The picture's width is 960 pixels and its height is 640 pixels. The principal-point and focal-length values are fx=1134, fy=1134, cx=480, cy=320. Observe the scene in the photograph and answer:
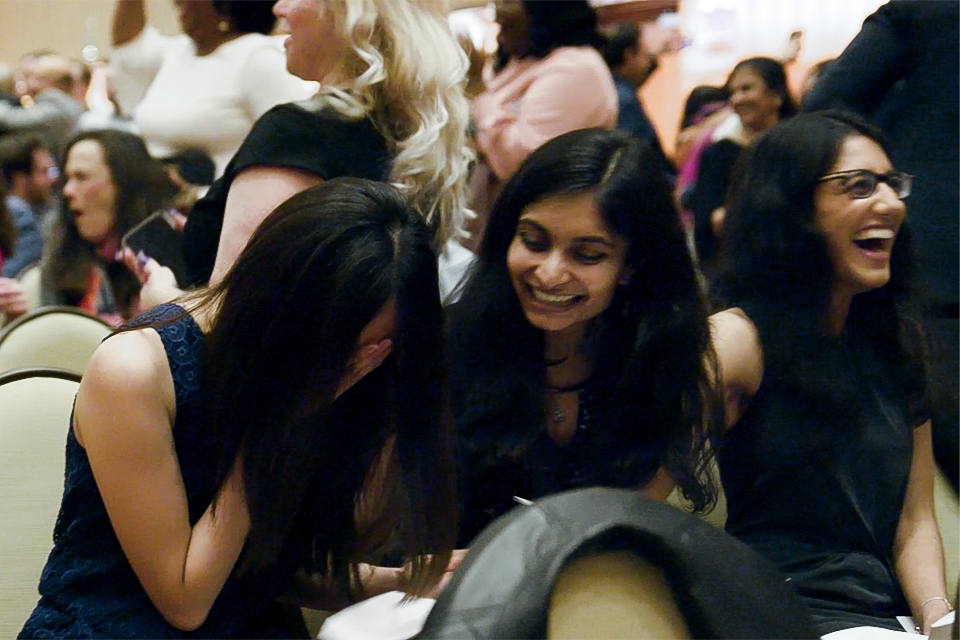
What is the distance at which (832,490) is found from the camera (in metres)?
1.61

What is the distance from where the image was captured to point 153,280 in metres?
1.82

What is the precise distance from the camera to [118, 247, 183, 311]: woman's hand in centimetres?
178

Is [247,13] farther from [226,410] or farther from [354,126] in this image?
[226,410]

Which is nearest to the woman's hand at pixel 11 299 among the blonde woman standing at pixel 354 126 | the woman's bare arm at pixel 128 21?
the woman's bare arm at pixel 128 21

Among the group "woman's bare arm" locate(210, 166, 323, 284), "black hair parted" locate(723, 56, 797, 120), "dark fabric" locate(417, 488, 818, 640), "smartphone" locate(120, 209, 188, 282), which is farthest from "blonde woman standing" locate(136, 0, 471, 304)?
"black hair parted" locate(723, 56, 797, 120)

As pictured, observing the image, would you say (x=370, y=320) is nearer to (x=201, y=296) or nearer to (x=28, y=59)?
(x=201, y=296)

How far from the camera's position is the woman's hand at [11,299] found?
2.64 metres

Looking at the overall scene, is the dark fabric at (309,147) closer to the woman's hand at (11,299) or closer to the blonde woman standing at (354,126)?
the blonde woman standing at (354,126)

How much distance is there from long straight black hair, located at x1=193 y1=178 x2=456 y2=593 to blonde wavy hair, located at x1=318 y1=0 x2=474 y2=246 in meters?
0.42

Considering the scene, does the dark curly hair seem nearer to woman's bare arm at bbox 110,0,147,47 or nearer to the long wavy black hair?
woman's bare arm at bbox 110,0,147,47

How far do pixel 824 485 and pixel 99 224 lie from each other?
1910 mm

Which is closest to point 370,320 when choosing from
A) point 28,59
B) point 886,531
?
point 886,531

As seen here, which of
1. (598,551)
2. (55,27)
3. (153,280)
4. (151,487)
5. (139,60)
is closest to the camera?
(598,551)

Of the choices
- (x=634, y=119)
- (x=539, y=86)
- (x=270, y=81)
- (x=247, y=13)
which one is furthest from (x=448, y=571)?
(x=634, y=119)
